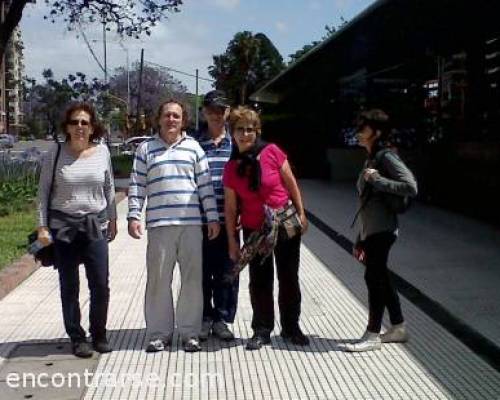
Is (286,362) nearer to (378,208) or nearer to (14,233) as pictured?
(378,208)

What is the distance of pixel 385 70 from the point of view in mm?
20812

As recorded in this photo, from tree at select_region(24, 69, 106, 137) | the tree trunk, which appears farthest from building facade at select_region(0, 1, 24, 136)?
the tree trunk

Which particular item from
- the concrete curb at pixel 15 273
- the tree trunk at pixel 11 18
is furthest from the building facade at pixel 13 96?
the concrete curb at pixel 15 273

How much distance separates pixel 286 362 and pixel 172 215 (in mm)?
1208

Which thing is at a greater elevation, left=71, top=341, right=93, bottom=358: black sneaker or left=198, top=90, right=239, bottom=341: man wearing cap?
left=198, top=90, right=239, bottom=341: man wearing cap

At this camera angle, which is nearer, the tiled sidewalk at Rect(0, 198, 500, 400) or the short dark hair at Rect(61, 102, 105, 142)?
the tiled sidewalk at Rect(0, 198, 500, 400)

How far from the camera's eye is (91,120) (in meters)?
5.45

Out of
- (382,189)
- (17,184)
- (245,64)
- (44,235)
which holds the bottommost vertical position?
(17,184)

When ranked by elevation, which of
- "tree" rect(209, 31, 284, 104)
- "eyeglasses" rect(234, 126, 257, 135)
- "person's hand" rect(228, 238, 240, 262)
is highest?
"tree" rect(209, 31, 284, 104)

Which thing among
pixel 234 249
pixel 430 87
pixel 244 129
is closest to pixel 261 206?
pixel 234 249

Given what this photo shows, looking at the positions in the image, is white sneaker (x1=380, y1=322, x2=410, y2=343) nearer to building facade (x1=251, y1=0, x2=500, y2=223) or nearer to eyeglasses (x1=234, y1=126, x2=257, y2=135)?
eyeglasses (x1=234, y1=126, x2=257, y2=135)

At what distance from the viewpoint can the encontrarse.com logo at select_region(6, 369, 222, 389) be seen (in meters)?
4.82

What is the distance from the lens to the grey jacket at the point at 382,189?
5.30 m

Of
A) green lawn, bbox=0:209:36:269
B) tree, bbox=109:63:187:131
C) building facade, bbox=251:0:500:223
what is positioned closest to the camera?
green lawn, bbox=0:209:36:269
